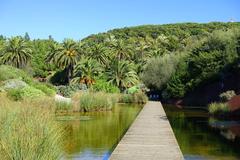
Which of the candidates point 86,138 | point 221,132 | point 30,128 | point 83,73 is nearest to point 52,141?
point 30,128

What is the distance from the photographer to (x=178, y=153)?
11.8 m

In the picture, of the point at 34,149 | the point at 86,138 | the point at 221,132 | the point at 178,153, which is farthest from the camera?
the point at 221,132

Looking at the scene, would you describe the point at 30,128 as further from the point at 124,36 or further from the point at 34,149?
the point at 124,36

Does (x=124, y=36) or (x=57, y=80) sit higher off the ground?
(x=124, y=36)

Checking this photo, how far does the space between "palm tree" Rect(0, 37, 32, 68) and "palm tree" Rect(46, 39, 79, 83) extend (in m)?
4.20

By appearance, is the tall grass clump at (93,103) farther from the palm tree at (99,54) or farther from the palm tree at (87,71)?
the palm tree at (99,54)

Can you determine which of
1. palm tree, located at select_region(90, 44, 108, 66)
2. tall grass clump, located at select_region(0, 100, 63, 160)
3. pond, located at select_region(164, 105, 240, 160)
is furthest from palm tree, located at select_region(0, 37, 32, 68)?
tall grass clump, located at select_region(0, 100, 63, 160)

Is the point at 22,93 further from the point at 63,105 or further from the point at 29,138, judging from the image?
the point at 29,138

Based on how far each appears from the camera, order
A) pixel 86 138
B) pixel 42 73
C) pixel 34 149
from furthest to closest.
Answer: pixel 42 73, pixel 86 138, pixel 34 149

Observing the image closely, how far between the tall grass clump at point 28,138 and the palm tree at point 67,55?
59.3 metres

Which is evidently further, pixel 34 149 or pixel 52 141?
pixel 52 141

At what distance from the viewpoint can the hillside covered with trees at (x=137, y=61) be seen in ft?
143

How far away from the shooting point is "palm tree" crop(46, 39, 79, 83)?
6788cm

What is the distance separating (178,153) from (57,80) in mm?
61155
